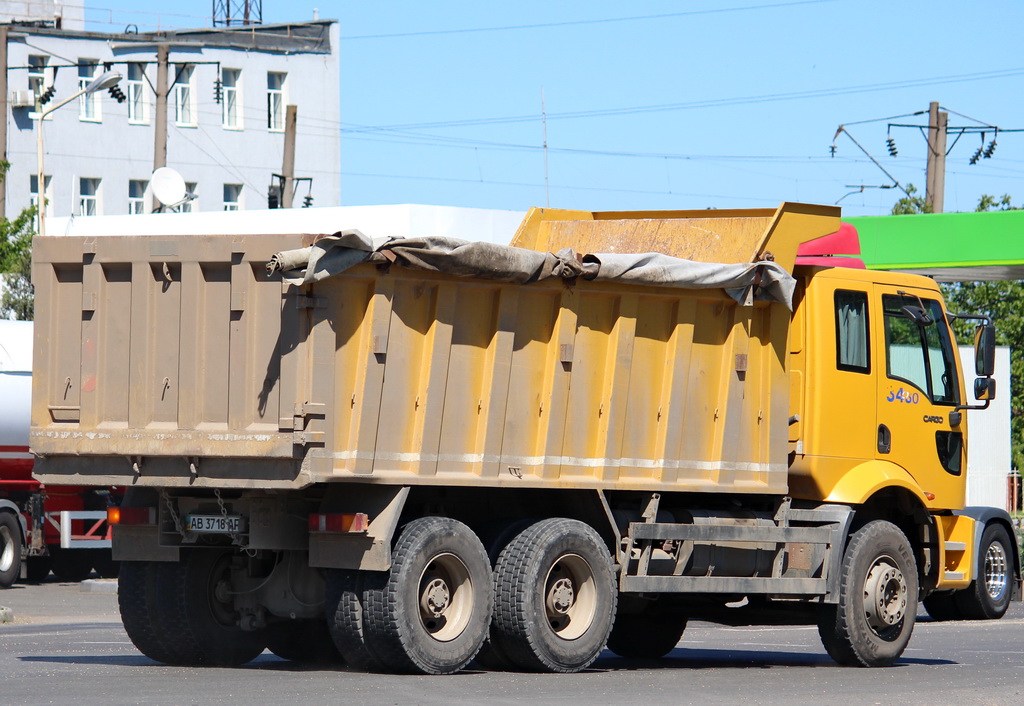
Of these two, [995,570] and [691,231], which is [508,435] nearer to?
[691,231]

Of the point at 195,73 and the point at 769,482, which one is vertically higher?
the point at 195,73

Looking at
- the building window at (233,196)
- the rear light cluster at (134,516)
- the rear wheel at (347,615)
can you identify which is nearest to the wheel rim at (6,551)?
the rear light cluster at (134,516)

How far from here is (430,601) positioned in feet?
36.9

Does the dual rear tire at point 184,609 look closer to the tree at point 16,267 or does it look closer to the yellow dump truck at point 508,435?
the yellow dump truck at point 508,435

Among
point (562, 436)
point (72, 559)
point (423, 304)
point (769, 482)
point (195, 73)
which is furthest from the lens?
point (195, 73)

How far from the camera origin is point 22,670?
38.1 ft

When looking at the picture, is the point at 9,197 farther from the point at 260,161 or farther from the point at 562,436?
the point at 562,436

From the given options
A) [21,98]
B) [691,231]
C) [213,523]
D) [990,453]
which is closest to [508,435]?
[213,523]

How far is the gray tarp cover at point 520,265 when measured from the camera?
10586 mm

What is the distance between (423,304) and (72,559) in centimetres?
1550

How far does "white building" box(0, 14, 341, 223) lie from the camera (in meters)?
58.1

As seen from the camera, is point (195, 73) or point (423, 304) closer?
point (423, 304)

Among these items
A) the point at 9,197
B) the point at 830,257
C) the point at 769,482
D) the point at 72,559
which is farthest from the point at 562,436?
the point at 9,197

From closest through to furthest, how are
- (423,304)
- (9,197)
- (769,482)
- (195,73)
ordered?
(423,304) → (769,482) → (9,197) → (195,73)
